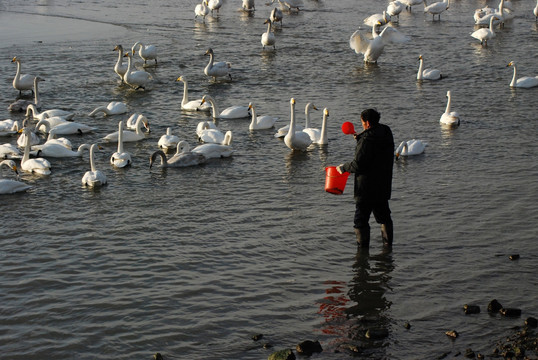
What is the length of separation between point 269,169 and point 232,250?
13.4ft

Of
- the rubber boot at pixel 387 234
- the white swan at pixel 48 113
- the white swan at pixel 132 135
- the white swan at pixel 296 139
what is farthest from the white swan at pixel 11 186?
the rubber boot at pixel 387 234

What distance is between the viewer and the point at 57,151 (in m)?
15.3

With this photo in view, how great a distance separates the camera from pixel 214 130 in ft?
53.6

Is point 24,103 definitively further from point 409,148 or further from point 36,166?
point 409,148

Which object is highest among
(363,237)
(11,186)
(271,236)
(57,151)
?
(57,151)

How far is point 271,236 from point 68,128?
7.14 m

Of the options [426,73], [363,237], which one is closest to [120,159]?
[363,237]

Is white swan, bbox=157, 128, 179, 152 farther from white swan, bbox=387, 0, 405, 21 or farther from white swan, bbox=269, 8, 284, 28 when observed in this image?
white swan, bbox=387, 0, 405, 21

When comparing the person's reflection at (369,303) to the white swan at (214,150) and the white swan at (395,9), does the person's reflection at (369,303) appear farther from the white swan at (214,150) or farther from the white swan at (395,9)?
the white swan at (395,9)

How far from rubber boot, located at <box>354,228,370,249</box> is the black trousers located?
6 centimetres

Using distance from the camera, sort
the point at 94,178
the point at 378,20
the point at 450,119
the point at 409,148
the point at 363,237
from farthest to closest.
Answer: the point at 378,20, the point at 450,119, the point at 409,148, the point at 94,178, the point at 363,237

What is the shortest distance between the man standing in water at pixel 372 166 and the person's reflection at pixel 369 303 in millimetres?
544

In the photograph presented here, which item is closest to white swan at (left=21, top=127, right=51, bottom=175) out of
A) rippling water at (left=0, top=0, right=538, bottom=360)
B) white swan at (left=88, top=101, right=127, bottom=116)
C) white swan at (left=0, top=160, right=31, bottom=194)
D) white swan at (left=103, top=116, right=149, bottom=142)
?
rippling water at (left=0, top=0, right=538, bottom=360)

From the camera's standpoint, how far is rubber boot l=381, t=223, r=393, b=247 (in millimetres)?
10422
